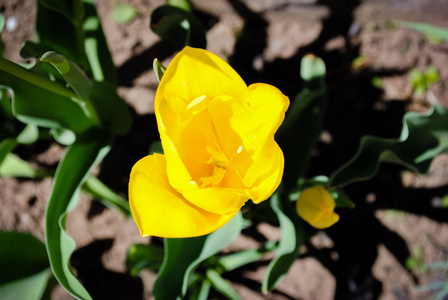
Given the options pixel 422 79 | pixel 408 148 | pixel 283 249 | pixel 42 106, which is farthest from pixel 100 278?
pixel 422 79

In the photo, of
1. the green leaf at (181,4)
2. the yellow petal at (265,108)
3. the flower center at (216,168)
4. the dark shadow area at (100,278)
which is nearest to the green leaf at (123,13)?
the green leaf at (181,4)

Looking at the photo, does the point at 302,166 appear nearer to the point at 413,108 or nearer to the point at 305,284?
the point at 305,284

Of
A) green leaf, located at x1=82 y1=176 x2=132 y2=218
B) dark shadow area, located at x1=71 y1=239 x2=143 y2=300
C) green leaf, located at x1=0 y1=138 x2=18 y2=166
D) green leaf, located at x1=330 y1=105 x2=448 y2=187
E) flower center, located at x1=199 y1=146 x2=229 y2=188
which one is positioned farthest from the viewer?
dark shadow area, located at x1=71 y1=239 x2=143 y2=300

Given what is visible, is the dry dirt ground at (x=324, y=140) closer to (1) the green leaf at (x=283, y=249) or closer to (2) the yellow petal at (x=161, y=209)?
(1) the green leaf at (x=283, y=249)

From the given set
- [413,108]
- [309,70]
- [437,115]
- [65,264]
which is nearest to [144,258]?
[65,264]

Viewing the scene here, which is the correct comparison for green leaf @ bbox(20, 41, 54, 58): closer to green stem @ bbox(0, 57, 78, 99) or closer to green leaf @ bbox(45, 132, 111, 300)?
green stem @ bbox(0, 57, 78, 99)

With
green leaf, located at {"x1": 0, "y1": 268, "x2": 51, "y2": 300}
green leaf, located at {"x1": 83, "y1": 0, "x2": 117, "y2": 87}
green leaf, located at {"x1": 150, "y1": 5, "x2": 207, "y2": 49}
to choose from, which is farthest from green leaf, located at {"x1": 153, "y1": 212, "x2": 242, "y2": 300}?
green leaf, located at {"x1": 83, "y1": 0, "x2": 117, "y2": 87}
